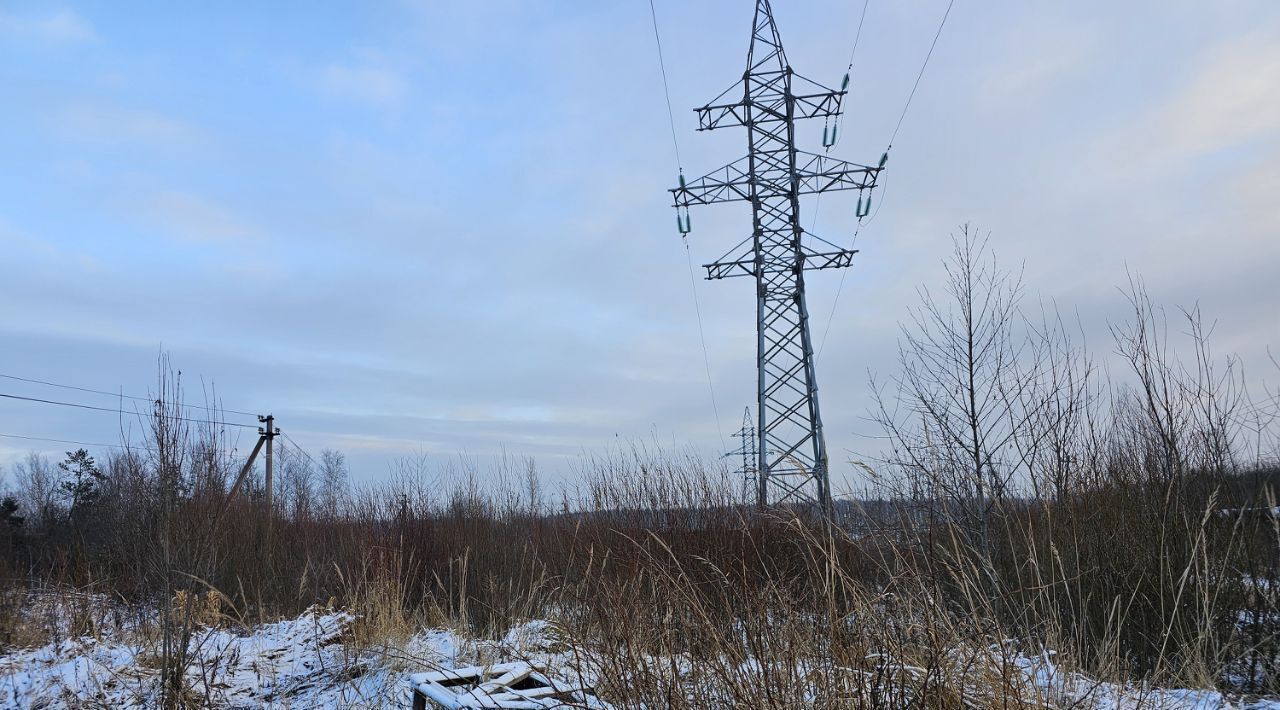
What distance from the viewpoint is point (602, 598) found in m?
4.11

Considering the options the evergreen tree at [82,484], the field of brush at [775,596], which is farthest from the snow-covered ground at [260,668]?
the evergreen tree at [82,484]

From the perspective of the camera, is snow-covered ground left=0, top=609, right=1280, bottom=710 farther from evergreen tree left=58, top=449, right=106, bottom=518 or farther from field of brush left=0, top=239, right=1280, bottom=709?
evergreen tree left=58, top=449, right=106, bottom=518

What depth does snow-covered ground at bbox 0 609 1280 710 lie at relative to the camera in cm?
548

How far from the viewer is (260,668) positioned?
21.4 ft

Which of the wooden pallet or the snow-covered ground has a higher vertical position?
the wooden pallet

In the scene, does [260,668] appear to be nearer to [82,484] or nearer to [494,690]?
[494,690]

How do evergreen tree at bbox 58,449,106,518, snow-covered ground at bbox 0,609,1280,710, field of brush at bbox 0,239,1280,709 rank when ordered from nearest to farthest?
field of brush at bbox 0,239,1280,709 < snow-covered ground at bbox 0,609,1280,710 < evergreen tree at bbox 58,449,106,518

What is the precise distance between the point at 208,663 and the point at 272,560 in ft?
16.8

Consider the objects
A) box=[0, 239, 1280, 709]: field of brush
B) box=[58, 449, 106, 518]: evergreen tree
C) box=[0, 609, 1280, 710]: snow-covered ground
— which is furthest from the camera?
box=[58, 449, 106, 518]: evergreen tree

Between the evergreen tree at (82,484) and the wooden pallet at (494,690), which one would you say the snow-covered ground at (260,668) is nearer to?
the wooden pallet at (494,690)

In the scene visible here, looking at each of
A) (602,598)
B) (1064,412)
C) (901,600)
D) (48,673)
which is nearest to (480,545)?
(48,673)

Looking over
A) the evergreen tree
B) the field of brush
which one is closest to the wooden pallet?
the field of brush

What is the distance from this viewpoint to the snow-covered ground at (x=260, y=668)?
18.0ft

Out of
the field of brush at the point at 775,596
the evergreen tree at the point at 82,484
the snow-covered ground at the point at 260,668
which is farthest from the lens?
the evergreen tree at the point at 82,484
